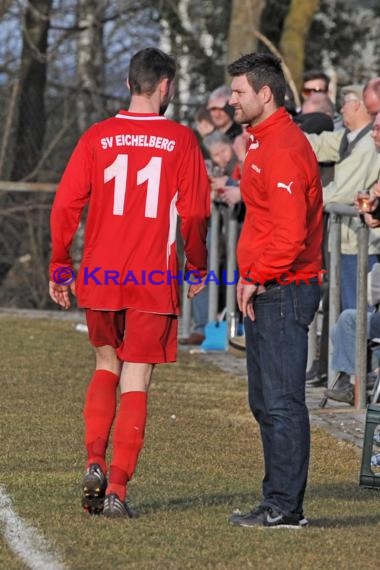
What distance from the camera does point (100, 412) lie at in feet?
22.5

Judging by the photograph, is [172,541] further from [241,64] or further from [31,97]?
[31,97]

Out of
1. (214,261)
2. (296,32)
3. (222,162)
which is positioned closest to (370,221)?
(222,162)

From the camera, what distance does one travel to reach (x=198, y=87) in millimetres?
Result: 29734

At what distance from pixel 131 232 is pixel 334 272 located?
4.32 meters

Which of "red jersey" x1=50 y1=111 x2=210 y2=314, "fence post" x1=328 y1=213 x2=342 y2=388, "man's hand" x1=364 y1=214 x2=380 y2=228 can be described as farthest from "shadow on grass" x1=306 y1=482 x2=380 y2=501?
"fence post" x1=328 y1=213 x2=342 y2=388

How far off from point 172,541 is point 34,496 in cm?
116

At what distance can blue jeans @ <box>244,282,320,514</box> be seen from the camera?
6.47 m

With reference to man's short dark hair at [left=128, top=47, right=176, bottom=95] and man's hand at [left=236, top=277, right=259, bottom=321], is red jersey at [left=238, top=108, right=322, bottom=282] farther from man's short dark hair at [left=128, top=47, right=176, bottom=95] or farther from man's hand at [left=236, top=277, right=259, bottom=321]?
man's short dark hair at [left=128, top=47, right=176, bottom=95]

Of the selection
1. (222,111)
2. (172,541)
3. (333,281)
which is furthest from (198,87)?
(172,541)

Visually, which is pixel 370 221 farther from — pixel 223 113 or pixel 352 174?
pixel 223 113

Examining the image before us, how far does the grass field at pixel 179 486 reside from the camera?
603 cm

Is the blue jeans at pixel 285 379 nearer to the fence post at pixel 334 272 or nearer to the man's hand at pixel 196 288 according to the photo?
the man's hand at pixel 196 288

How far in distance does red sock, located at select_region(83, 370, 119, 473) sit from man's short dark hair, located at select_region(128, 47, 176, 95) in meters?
1.25

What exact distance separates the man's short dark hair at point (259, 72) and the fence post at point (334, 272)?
14.2ft
